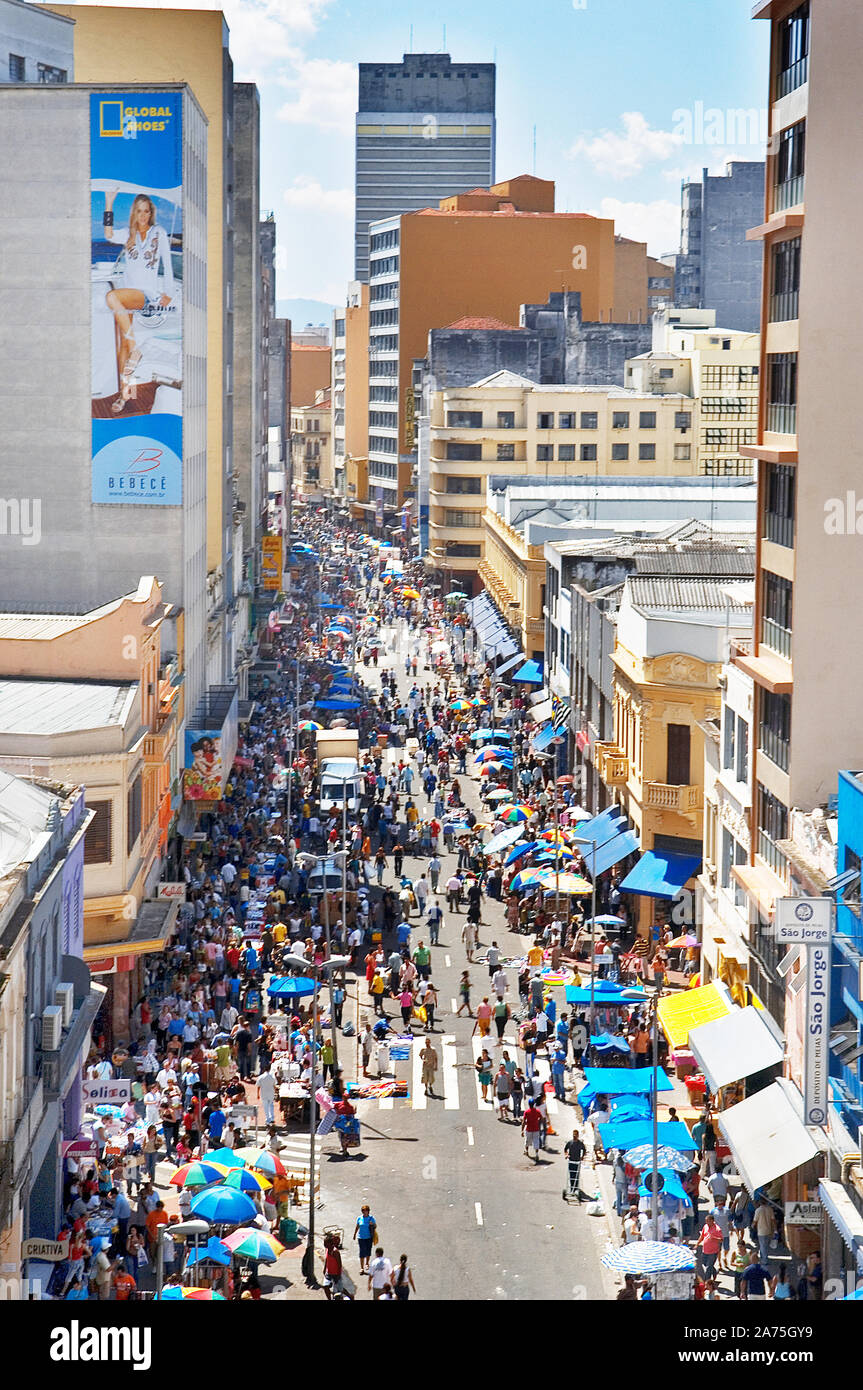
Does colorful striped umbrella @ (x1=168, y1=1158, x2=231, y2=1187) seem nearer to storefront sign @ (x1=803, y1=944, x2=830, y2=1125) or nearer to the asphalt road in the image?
the asphalt road

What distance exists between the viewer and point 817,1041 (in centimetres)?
2738

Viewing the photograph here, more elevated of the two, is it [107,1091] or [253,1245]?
[107,1091]

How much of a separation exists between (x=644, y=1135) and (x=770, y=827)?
650 cm

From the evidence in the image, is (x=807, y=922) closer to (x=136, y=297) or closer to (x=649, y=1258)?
(x=649, y=1258)

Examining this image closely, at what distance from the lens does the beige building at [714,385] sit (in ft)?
379

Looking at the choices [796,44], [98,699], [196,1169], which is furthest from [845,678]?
[98,699]

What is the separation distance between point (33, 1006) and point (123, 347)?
30.5 m

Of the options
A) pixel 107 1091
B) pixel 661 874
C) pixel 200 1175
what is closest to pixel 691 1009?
pixel 661 874

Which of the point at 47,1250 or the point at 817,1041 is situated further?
the point at 817,1041

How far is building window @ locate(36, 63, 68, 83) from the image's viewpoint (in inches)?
2817

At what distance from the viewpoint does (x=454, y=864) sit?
57094mm
